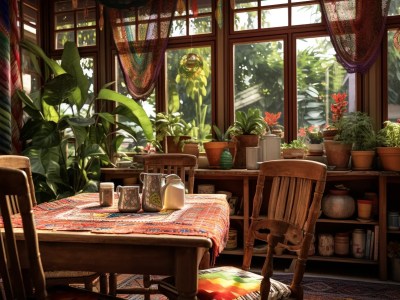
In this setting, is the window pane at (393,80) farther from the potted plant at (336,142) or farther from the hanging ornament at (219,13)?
the hanging ornament at (219,13)

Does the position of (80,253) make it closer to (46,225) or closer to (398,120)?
(46,225)

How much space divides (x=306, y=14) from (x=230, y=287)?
3.03 meters

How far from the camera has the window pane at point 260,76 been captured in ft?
13.5

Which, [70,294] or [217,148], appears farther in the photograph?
[217,148]

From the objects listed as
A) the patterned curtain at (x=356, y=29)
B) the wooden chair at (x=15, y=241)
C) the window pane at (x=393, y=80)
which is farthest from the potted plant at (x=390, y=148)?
the wooden chair at (x=15, y=241)

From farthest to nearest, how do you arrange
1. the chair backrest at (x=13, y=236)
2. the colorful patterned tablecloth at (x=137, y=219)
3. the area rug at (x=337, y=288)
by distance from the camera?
1. the area rug at (x=337, y=288)
2. the colorful patterned tablecloth at (x=137, y=219)
3. the chair backrest at (x=13, y=236)

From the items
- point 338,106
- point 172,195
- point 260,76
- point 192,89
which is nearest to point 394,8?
point 338,106

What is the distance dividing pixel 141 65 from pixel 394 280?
117 inches

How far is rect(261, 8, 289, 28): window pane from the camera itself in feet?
13.4

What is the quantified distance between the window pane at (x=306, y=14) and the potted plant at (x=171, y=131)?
56.2 inches

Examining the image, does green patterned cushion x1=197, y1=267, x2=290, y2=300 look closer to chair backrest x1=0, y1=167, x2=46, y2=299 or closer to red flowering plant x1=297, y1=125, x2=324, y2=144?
chair backrest x1=0, y1=167, x2=46, y2=299

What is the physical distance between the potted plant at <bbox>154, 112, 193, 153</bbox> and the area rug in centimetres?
125

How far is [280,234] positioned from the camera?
1.61 metres

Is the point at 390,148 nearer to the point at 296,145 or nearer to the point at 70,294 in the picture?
the point at 296,145
